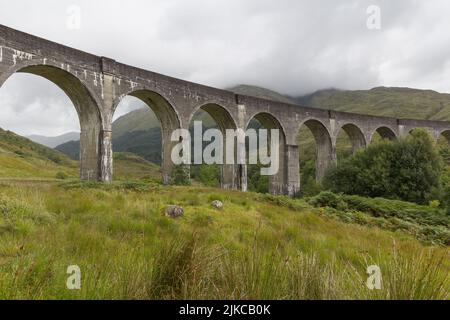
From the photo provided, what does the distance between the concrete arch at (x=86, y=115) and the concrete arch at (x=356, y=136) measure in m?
26.4

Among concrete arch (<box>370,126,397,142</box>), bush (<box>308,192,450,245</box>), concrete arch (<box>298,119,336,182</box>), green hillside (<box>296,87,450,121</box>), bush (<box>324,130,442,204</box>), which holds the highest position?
green hillside (<box>296,87,450,121</box>)

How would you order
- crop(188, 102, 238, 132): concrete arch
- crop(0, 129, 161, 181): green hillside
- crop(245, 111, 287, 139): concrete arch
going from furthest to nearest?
crop(0, 129, 161, 181): green hillside → crop(245, 111, 287, 139): concrete arch → crop(188, 102, 238, 132): concrete arch

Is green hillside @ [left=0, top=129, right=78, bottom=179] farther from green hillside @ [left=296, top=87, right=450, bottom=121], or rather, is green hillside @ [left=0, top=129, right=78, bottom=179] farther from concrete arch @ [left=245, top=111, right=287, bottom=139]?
green hillside @ [left=296, top=87, right=450, bottom=121]

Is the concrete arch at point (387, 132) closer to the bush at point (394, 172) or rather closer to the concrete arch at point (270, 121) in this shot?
the bush at point (394, 172)

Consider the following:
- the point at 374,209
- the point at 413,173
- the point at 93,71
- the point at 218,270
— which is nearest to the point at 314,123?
the point at 413,173

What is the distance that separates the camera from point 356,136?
3809cm

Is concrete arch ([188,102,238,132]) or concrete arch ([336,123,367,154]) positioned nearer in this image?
concrete arch ([188,102,238,132])

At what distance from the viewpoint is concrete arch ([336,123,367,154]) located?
37188 millimetres

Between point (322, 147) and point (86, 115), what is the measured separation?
77.7ft

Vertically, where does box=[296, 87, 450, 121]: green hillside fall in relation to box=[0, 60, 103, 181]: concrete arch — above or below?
above

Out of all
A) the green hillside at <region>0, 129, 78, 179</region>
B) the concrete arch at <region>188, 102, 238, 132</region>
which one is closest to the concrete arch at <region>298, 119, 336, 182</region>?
the concrete arch at <region>188, 102, 238, 132</region>

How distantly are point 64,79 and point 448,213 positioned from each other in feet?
73.5

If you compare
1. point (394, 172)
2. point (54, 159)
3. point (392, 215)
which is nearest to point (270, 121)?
point (394, 172)

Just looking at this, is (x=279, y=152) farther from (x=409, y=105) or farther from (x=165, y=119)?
(x=409, y=105)
